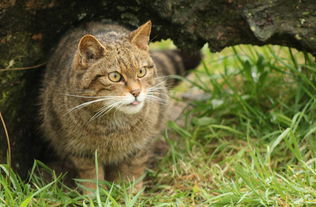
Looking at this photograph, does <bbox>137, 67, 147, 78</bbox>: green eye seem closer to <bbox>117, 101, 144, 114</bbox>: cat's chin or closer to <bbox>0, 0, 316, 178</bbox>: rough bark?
<bbox>117, 101, 144, 114</bbox>: cat's chin

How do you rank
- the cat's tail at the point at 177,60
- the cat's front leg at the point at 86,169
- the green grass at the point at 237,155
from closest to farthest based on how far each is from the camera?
the green grass at the point at 237,155 → the cat's front leg at the point at 86,169 → the cat's tail at the point at 177,60

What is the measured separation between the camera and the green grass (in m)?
2.64

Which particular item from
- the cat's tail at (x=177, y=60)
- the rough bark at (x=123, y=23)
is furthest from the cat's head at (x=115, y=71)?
the cat's tail at (x=177, y=60)

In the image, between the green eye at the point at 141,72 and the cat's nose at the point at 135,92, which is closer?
the cat's nose at the point at 135,92

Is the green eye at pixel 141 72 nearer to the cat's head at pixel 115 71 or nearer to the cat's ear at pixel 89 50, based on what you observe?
the cat's head at pixel 115 71

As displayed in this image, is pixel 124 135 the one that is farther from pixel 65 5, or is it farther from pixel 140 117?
pixel 65 5

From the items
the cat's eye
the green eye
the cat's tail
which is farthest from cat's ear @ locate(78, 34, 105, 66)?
the cat's tail

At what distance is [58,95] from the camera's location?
3152 millimetres

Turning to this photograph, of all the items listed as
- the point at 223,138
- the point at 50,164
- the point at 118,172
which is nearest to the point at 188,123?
the point at 223,138

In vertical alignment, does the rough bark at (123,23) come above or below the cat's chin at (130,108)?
above

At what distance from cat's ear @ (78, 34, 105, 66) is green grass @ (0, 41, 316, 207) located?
0.74 m

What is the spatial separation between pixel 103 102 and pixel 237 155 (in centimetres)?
101

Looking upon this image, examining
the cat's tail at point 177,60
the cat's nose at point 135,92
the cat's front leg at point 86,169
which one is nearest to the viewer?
the cat's nose at point 135,92

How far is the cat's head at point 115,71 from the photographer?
2.76 metres
